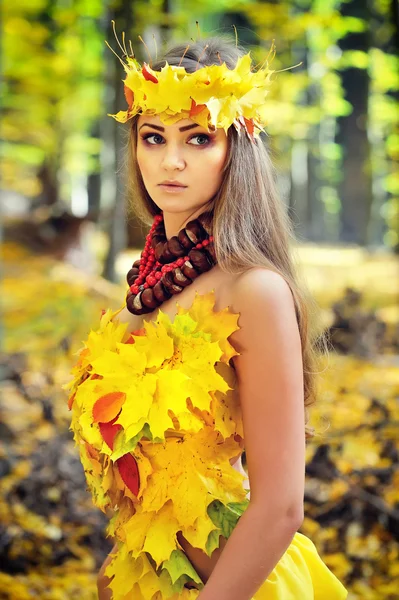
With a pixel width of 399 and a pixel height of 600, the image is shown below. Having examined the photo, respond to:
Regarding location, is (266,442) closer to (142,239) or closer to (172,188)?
(172,188)


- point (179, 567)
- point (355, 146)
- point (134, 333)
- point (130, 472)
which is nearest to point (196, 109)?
point (134, 333)

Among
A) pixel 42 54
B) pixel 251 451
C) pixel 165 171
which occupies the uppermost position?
pixel 42 54

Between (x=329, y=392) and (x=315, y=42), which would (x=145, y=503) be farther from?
(x=315, y=42)

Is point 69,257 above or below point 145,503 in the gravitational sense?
below

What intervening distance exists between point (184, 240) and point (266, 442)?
1.39 ft

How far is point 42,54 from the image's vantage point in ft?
31.2

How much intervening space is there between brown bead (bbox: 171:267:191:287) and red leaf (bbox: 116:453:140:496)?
0.33 metres

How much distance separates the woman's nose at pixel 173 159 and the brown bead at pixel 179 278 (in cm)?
19

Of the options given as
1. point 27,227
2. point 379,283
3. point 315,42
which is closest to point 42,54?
point 27,227

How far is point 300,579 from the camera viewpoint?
129 centimetres

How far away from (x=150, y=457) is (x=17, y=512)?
224 centimetres

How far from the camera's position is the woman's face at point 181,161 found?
127 cm


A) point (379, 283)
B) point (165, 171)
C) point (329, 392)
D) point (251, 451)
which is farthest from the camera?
point (379, 283)

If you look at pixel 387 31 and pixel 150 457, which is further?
pixel 387 31
